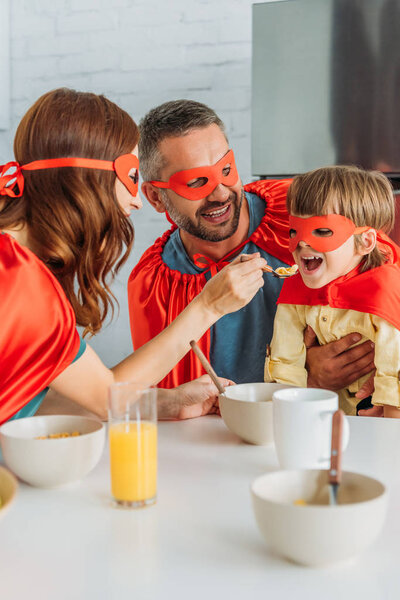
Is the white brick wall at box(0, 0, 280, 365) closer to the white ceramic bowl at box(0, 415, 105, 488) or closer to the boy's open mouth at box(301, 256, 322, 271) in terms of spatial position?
the boy's open mouth at box(301, 256, 322, 271)

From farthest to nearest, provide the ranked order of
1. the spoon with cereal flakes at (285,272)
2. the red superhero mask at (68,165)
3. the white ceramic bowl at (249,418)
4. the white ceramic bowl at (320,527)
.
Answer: the spoon with cereal flakes at (285,272)
the red superhero mask at (68,165)
the white ceramic bowl at (249,418)
the white ceramic bowl at (320,527)

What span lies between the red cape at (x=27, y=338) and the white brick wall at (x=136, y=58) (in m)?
2.30

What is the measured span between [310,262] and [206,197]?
43 centimetres

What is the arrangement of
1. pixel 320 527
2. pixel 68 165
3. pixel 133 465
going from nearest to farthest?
1. pixel 320 527
2. pixel 133 465
3. pixel 68 165

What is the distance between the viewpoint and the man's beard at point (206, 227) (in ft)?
6.98

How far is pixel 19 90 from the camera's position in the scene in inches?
150

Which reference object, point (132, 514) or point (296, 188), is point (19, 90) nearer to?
point (296, 188)

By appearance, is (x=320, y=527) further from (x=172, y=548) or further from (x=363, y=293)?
(x=363, y=293)

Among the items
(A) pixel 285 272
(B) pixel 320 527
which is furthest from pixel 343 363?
(B) pixel 320 527

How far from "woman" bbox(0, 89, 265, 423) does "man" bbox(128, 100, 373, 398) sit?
0.60 metres

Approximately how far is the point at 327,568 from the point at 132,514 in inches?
10.1

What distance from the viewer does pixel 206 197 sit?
83.0 inches

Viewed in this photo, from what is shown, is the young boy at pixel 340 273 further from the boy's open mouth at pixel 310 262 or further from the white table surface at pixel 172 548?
the white table surface at pixel 172 548

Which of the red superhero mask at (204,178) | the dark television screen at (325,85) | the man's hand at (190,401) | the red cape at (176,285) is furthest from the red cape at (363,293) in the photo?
the dark television screen at (325,85)
